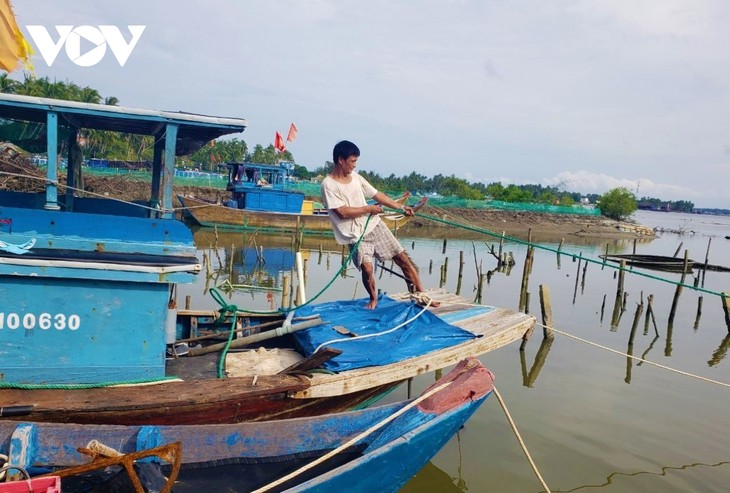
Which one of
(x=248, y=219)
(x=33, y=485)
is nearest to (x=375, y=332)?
(x=33, y=485)

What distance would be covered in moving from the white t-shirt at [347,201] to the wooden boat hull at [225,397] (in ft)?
5.26

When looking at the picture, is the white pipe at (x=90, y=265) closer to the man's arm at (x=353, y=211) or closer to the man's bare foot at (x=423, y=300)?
the man's arm at (x=353, y=211)

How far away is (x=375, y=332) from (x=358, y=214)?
1.21 metres

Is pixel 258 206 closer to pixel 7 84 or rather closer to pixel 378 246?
pixel 7 84

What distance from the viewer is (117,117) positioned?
4562mm

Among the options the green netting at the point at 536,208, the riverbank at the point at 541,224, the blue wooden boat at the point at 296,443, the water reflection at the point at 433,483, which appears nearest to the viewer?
the blue wooden boat at the point at 296,443

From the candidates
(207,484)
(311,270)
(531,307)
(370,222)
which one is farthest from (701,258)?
(207,484)

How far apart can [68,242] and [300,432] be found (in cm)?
236

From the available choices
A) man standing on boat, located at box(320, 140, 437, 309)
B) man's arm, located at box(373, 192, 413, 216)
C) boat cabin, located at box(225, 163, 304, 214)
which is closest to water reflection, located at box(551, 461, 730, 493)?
man standing on boat, located at box(320, 140, 437, 309)

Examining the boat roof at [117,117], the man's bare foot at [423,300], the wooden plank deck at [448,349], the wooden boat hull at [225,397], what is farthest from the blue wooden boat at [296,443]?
the boat roof at [117,117]

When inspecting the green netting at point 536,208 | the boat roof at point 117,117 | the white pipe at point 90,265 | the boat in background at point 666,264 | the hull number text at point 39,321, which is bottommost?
the boat in background at point 666,264

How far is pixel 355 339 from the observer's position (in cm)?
498

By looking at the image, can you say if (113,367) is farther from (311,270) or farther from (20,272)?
(311,270)

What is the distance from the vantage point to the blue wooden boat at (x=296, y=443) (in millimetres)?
3561
